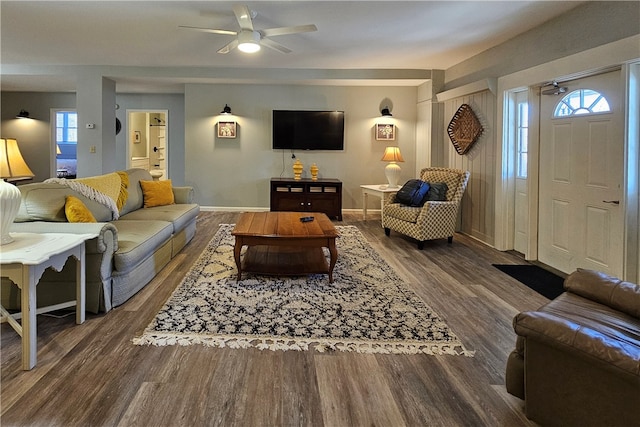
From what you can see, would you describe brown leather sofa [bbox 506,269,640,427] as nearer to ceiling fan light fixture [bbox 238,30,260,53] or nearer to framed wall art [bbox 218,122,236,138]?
ceiling fan light fixture [bbox 238,30,260,53]

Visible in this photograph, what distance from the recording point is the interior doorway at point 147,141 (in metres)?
9.64

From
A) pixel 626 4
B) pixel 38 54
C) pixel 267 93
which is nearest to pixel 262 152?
pixel 267 93

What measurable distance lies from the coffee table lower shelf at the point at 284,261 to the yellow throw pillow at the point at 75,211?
1348 millimetres

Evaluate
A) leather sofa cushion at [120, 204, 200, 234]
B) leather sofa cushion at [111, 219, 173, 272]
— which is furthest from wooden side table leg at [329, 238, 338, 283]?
leather sofa cushion at [120, 204, 200, 234]

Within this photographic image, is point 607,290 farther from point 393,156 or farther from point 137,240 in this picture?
point 393,156

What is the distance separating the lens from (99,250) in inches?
110

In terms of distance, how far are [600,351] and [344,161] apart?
659 centimetres

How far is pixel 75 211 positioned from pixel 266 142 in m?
4.90

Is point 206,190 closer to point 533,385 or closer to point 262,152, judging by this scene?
point 262,152

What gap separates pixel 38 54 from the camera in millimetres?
6207

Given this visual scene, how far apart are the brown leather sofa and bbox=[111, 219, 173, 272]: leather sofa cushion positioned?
2.58m

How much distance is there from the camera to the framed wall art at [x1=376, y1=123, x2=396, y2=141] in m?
7.79

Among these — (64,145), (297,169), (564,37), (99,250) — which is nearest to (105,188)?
(99,250)

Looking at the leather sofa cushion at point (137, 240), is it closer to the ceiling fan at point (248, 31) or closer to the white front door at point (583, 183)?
the ceiling fan at point (248, 31)
